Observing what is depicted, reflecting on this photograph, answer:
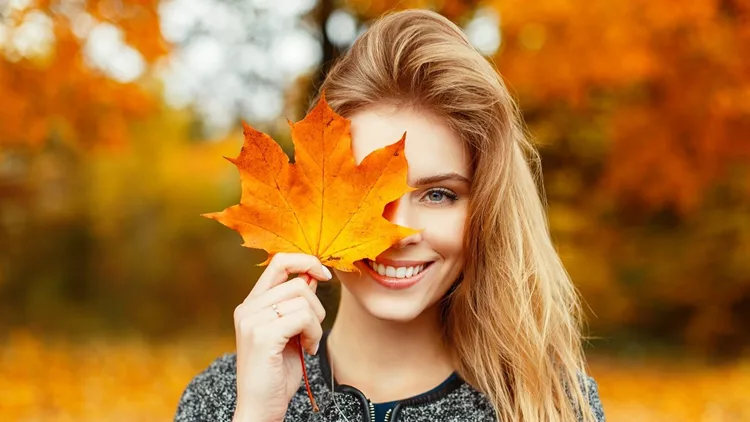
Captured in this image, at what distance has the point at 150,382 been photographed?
5879 millimetres

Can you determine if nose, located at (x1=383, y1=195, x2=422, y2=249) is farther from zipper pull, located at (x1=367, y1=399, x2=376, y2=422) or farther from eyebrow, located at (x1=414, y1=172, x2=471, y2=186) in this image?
zipper pull, located at (x1=367, y1=399, x2=376, y2=422)

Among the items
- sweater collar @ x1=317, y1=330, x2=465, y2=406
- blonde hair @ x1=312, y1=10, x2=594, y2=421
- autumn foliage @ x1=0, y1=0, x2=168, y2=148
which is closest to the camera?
blonde hair @ x1=312, y1=10, x2=594, y2=421

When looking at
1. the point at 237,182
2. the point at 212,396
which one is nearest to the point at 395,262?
the point at 212,396

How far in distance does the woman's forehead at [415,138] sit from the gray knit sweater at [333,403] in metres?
0.59

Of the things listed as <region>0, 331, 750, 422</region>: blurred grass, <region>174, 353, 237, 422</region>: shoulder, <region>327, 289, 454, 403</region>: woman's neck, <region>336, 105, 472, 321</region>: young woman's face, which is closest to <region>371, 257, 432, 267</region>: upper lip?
<region>336, 105, 472, 321</region>: young woman's face

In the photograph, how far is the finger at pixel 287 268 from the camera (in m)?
1.52

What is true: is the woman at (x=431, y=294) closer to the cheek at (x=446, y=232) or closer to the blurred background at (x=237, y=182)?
the cheek at (x=446, y=232)

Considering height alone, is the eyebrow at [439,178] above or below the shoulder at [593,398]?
above

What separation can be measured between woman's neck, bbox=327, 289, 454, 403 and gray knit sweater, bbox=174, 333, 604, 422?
0.13ft

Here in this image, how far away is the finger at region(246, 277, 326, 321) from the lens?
4.95 ft

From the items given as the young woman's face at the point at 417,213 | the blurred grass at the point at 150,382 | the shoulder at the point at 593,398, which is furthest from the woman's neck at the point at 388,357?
the blurred grass at the point at 150,382

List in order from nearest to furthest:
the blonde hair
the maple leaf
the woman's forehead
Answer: the maple leaf < the woman's forehead < the blonde hair

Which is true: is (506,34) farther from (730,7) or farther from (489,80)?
(489,80)

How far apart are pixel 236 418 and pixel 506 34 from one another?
3.91 metres
